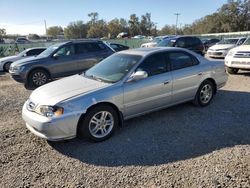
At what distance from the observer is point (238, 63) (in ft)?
30.5

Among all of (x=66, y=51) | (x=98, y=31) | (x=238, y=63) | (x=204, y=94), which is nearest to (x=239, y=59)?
(x=238, y=63)

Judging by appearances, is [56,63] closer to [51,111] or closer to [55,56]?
[55,56]

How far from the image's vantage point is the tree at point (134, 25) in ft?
342

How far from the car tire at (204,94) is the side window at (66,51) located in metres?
5.85

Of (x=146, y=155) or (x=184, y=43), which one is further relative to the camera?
(x=184, y=43)

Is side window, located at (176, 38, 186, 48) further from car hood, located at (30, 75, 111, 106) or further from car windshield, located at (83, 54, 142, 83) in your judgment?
car hood, located at (30, 75, 111, 106)

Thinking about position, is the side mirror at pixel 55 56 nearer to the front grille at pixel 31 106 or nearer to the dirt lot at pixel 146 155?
the dirt lot at pixel 146 155

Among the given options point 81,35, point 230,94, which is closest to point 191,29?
point 81,35

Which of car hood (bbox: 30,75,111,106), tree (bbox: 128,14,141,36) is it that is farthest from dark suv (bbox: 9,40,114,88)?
tree (bbox: 128,14,141,36)

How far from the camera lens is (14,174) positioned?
140 inches

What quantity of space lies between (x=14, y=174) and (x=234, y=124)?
3.93m

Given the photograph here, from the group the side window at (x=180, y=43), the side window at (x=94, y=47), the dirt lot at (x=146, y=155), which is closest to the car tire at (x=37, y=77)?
the side window at (x=94, y=47)

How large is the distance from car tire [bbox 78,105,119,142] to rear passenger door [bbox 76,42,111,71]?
19.6 feet

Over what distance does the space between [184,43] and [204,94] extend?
919cm
